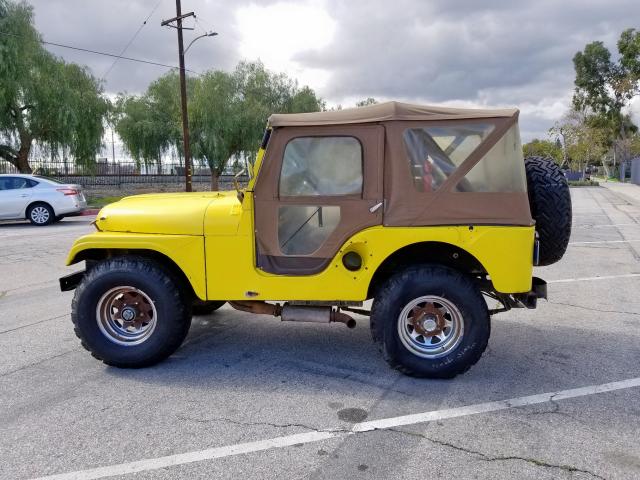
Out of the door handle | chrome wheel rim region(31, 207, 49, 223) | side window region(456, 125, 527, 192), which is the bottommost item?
chrome wheel rim region(31, 207, 49, 223)

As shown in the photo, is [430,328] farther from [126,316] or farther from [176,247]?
[126,316]

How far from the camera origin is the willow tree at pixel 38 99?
21.8 metres

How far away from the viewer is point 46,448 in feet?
9.78

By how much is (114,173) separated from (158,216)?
108 ft

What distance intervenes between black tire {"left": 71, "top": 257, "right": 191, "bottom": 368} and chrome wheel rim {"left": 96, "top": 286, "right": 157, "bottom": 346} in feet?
0.10

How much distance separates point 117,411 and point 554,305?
16.3 feet

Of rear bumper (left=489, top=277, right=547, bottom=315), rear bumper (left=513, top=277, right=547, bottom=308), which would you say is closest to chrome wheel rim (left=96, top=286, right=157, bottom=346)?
rear bumper (left=489, top=277, right=547, bottom=315)

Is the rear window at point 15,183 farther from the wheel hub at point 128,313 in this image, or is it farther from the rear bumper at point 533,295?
the rear bumper at point 533,295

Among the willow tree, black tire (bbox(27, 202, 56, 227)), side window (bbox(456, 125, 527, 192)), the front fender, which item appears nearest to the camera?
side window (bbox(456, 125, 527, 192))

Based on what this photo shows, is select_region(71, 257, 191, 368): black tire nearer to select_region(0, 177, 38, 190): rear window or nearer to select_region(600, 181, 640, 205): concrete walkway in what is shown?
select_region(0, 177, 38, 190): rear window

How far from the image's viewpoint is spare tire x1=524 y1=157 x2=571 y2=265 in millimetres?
3971

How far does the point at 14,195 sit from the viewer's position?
1524 cm

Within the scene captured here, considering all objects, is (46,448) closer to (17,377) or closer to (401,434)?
(17,377)

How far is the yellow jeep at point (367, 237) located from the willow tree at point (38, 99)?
72.2ft
